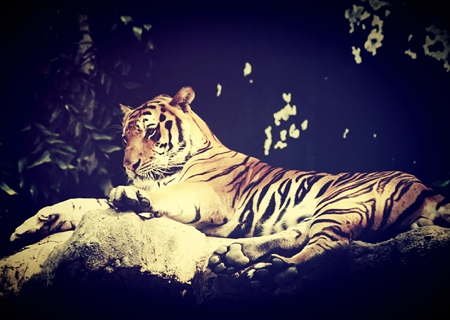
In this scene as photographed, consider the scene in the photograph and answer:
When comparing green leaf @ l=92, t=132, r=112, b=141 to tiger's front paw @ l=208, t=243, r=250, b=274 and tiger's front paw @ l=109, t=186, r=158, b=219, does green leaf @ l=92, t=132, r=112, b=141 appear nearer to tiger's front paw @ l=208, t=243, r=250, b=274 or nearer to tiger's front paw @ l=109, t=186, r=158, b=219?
tiger's front paw @ l=109, t=186, r=158, b=219

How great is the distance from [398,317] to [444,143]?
3.65 ft

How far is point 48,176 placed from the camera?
3.43 meters

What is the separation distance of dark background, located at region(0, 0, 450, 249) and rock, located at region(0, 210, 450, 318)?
54 centimetres

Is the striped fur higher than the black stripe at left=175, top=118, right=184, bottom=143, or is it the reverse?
the black stripe at left=175, top=118, right=184, bottom=143

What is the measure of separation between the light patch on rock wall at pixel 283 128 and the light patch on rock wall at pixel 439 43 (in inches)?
35.9

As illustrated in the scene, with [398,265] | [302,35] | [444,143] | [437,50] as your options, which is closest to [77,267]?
[398,265]

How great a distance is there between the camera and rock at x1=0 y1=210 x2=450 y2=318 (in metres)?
2.97

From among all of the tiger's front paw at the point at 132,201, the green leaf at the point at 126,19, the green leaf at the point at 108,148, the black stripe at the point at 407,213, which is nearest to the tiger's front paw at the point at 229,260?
the tiger's front paw at the point at 132,201

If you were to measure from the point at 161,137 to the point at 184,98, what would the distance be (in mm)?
304

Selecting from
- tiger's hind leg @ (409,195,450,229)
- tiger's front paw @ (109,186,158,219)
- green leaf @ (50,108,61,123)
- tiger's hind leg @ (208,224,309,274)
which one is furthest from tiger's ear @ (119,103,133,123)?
tiger's hind leg @ (409,195,450,229)

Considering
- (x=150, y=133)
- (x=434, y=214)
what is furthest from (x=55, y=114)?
(x=434, y=214)

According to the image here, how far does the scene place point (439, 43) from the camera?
3.50 meters

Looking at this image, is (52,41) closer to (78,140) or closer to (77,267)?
(78,140)

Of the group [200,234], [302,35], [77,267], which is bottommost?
[77,267]
